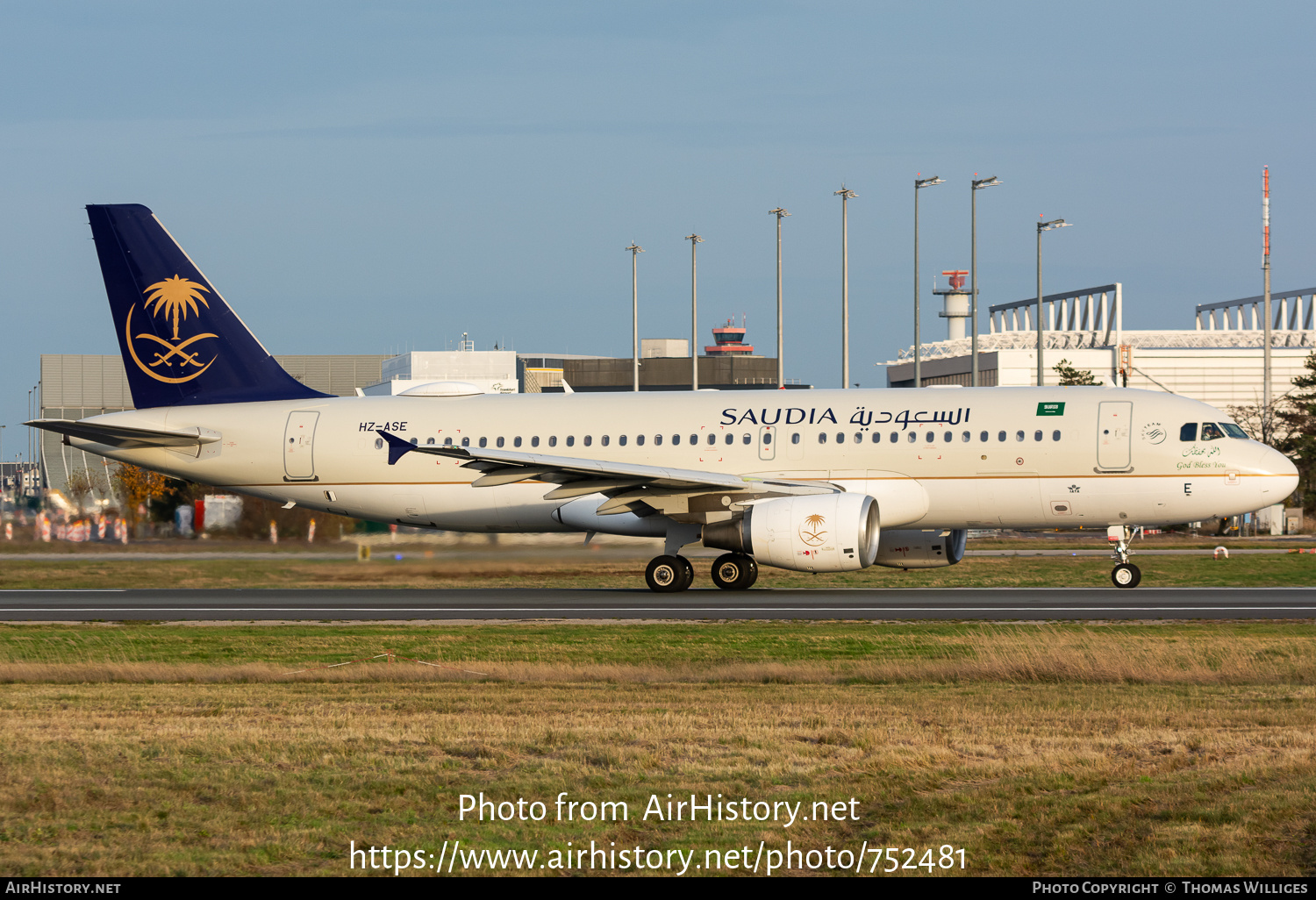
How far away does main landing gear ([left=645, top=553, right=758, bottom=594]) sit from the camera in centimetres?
2734

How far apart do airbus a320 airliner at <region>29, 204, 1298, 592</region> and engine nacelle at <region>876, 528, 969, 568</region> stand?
37 mm

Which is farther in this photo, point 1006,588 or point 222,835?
point 1006,588

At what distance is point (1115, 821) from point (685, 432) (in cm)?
2081

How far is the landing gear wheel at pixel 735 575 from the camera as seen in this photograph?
27516 mm

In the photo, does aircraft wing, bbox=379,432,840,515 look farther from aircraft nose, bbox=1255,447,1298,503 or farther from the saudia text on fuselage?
aircraft nose, bbox=1255,447,1298,503

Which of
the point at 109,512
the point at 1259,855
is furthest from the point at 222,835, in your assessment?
the point at 109,512

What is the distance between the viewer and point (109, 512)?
3531 cm

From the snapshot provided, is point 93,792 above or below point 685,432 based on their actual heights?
below

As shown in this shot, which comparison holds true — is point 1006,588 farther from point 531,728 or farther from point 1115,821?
point 1115,821

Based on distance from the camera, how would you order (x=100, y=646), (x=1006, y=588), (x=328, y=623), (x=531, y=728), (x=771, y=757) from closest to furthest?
(x=771, y=757)
(x=531, y=728)
(x=100, y=646)
(x=328, y=623)
(x=1006, y=588)


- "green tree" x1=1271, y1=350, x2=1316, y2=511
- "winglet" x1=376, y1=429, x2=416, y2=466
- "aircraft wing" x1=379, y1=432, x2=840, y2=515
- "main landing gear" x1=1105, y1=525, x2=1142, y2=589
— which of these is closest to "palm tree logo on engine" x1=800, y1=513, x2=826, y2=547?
"aircraft wing" x1=379, y1=432, x2=840, y2=515

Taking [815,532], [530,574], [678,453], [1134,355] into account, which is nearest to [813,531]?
[815,532]

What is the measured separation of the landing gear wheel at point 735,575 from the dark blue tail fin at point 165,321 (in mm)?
10529

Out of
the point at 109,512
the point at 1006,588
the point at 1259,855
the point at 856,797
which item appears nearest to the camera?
the point at 1259,855
